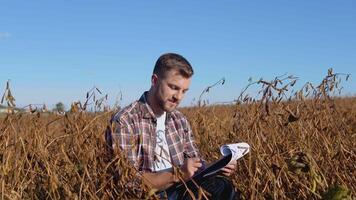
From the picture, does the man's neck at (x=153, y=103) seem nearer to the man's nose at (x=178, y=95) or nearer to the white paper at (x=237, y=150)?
the man's nose at (x=178, y=95)

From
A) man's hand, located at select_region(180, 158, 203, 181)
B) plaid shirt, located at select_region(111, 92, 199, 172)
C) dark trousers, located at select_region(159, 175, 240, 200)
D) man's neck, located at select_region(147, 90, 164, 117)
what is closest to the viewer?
man's hand, located at select_region(180, 158, 203, 181)

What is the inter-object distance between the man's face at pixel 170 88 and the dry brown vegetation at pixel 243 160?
349 mm

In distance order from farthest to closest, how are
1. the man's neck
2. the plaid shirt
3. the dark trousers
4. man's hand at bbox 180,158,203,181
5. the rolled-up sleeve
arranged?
the rolled-up sleeve → the man's neck → the dark trousers → the plaid shirt → man's hand at bbox 180,158,203,181

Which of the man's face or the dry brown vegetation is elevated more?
the man's face

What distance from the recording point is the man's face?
2.72m

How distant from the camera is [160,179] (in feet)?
8.16

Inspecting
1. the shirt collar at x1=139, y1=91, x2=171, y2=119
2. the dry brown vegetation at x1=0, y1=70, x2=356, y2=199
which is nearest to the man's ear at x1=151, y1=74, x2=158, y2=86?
the shirt collar at x1=139, y1=91, x2=171, y2=119

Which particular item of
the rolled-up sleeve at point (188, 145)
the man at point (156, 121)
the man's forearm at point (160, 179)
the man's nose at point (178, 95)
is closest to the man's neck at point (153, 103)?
the man at point (156, 121)

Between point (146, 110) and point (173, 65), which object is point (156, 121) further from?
point (173, 65)

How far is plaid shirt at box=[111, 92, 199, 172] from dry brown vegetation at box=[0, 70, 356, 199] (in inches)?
4.0

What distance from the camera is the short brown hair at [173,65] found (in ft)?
8.98

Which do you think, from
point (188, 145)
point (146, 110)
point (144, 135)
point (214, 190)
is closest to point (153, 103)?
point (146, 110)

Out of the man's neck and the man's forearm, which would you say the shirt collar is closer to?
the man's neck

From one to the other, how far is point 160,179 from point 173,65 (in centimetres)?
61
